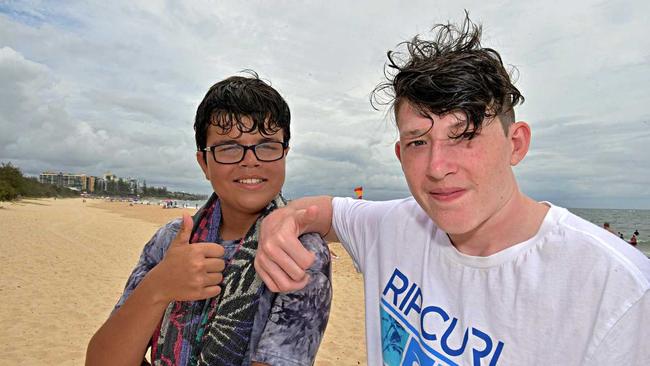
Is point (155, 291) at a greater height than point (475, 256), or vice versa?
point (475, 256)

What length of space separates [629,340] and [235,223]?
1.60m

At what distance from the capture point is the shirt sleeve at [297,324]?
1559 mm

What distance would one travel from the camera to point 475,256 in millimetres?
1533

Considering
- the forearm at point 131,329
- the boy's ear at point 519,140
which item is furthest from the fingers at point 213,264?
the boy's ear at point 519,140

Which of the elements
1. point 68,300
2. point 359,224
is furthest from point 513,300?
point 68,300

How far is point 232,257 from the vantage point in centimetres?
192

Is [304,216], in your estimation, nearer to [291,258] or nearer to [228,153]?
[291,258]

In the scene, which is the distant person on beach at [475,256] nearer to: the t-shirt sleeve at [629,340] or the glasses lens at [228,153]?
the t-shirt sleeve at [629,340]

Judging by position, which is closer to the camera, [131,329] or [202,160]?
[131,329]

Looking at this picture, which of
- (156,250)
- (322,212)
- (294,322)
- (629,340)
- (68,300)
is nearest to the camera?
(629,340)

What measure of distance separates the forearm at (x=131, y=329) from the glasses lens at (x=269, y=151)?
0.70 meters

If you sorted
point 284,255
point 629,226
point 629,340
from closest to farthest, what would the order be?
point 629,340, point 284,255, point 629,226

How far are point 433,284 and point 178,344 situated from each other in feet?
3.59

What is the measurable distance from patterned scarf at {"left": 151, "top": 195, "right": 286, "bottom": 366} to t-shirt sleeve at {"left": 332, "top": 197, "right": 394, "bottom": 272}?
41cm
